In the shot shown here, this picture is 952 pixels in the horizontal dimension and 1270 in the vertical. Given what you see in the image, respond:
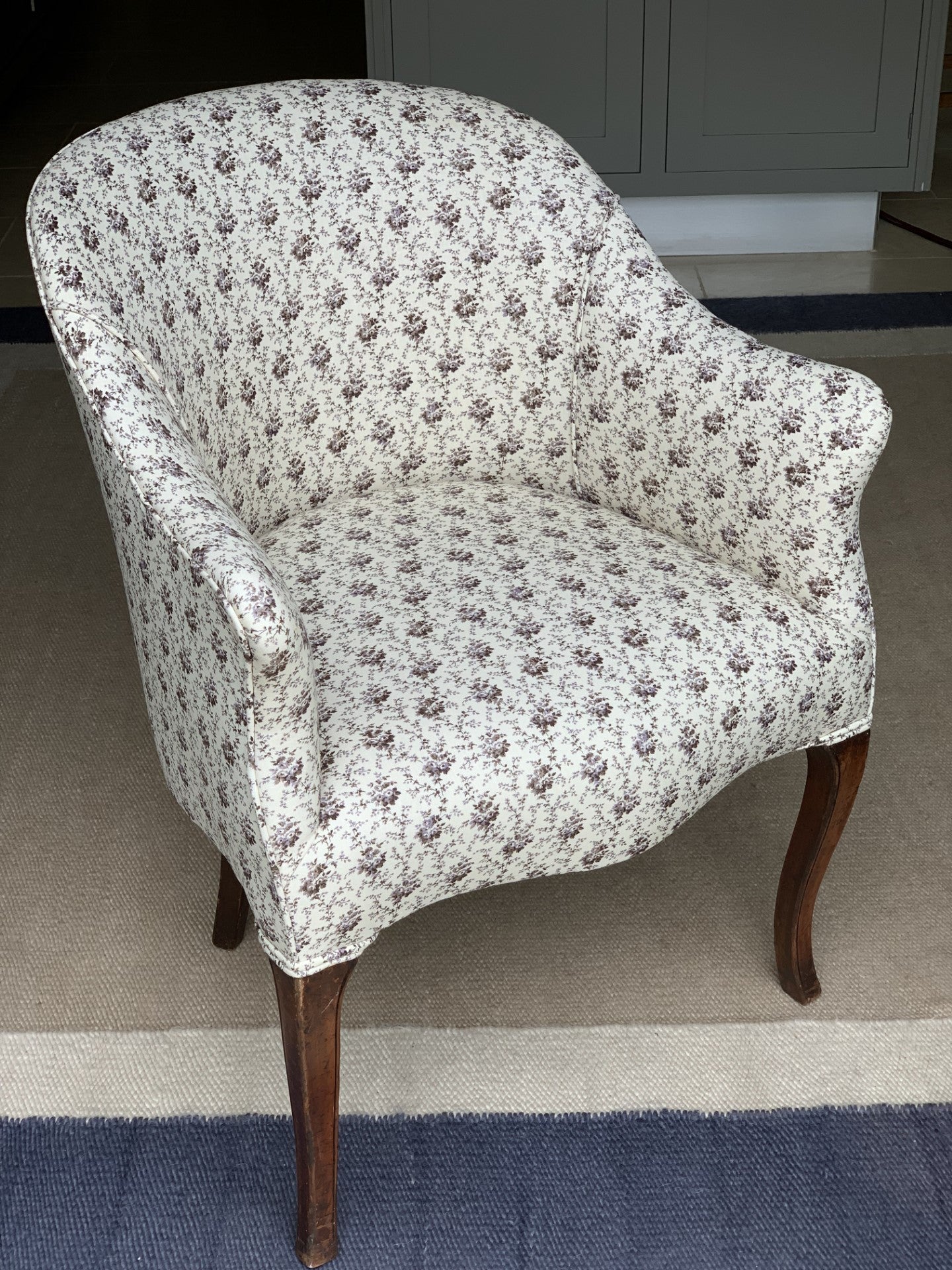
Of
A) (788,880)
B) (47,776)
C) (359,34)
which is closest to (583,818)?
(788,880)

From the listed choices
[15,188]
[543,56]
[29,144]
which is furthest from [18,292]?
[543,56]

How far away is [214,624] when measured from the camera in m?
0.96

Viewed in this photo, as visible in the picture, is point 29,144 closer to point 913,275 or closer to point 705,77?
point 705,77

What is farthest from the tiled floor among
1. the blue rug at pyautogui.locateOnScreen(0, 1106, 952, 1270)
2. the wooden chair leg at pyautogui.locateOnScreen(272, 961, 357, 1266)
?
the wooden chair leg at pyautogui.locateOnScreen(272, 961, 357, 1266)

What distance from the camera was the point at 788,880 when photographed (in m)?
1.39

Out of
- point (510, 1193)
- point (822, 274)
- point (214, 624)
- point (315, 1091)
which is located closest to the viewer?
point (214, 624)

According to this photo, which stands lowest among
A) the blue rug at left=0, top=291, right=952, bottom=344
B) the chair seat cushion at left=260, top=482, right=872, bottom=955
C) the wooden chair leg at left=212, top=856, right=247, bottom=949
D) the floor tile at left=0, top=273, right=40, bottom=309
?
the wooden chair leg at left=212, top=856, right=247, bottom=949

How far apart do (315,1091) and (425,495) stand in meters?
0.63

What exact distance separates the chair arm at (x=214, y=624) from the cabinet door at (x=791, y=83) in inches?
96.2

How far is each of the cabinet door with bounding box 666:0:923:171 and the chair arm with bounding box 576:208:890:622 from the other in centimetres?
200

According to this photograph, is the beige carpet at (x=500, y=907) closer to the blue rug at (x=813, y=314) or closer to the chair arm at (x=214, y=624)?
the chair arm at (x=214, y=624)

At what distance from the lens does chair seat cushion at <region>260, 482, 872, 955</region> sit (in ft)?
3.45

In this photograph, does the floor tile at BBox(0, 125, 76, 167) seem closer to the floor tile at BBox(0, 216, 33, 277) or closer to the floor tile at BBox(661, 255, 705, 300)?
the floor tile at BBox(0, 216, 33, 277)

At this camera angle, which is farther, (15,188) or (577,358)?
(15,188)
